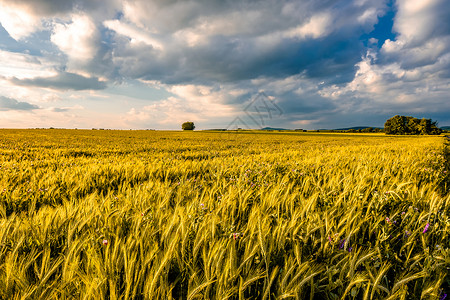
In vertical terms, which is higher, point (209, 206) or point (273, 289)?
point (209, 206)

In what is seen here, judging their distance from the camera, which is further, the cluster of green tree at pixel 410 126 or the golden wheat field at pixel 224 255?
the cluster of green tree at pixel 410 126

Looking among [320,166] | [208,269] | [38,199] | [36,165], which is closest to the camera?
[208,269]

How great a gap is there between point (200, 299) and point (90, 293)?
0.49m

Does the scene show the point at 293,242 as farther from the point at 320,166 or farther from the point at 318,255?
the point at 320,166

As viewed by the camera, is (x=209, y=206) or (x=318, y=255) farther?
(x=209, y=206)

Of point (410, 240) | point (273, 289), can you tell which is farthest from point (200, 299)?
point (410, 240)

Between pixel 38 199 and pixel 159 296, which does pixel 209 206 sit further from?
pixel 38 199

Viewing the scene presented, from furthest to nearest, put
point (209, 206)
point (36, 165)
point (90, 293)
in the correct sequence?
point (36, 165), point (209, 206), point (90, 293)

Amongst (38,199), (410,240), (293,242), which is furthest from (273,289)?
(38,199)

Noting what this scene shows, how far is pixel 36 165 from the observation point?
18.8 feet

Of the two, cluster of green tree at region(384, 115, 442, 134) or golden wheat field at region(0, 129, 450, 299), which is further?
cluster of green tree at region(384, 115, 442, 134)

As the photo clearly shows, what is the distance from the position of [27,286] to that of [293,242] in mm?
1440

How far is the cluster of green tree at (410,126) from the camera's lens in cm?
10616

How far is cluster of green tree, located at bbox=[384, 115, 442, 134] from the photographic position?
348 feet
